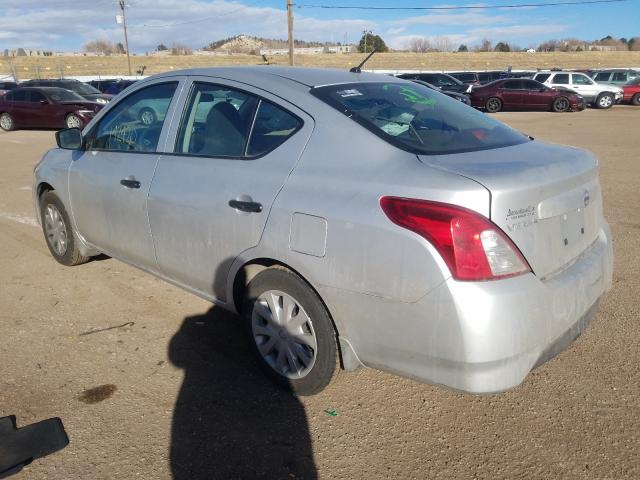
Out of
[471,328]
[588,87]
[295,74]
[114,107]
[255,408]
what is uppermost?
[295,74]

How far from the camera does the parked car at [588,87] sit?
25.2m

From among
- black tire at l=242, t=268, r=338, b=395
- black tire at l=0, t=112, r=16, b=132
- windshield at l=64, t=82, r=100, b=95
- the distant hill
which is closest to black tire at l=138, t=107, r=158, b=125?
black tire at l=242, t=268, r=338, b=395

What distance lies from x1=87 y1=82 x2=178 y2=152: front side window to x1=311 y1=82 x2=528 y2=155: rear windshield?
4.09 feet

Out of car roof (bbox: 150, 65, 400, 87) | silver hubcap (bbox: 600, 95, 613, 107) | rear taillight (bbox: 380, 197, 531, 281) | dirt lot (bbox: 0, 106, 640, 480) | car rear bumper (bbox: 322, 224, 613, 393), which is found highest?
car roof (bbox: 150, 65, 400, 87)

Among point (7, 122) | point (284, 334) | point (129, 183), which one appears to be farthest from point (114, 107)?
point (7, 122)

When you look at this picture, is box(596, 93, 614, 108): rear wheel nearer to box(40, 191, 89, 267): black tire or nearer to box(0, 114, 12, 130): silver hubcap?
box(0, 114, 12, 130): silver hubcap

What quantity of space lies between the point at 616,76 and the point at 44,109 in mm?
25003

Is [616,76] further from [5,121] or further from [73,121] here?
[5,121]

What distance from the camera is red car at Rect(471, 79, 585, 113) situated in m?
23.4

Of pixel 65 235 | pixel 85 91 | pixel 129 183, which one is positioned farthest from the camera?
pixel 85 91

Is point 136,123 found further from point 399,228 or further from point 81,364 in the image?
point 399,228

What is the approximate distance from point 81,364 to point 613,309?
3610mm

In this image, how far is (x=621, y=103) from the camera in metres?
27.4

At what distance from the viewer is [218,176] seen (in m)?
3.15
